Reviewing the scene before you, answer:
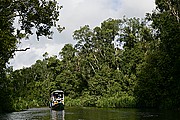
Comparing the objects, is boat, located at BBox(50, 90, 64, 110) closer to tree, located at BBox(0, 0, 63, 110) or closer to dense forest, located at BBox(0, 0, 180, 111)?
dense forest, located at BBox(0, 0, 180, 111)

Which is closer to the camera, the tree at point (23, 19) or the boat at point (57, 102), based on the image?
the tree at point (23, 19)

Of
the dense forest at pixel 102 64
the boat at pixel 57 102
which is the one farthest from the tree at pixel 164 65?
the boat at pixel 57 102

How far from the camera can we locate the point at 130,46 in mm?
79688

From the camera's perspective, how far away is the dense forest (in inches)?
726

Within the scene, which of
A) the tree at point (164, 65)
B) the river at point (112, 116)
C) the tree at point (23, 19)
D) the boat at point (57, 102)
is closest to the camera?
the tree at point (23, 19)

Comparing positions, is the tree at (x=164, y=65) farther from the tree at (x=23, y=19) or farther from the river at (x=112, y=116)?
the tree at (x=23, y=19)

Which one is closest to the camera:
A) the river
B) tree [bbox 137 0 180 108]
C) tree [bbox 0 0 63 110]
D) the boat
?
tree [bbox 0 0 63 110]

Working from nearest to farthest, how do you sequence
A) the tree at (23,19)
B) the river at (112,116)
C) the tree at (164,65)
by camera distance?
the tree at (23,19)
the river at (112,116)
the tree at (164,65)

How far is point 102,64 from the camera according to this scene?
82875 mm

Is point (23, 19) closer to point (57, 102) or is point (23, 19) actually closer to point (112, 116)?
point (112, 116)

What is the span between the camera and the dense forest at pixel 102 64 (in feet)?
60.5

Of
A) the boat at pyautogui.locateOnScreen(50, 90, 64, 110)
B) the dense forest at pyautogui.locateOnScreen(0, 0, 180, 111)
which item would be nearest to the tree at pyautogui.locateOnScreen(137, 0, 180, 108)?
the dense forest at pyautogui.locateOnScreen(0, 0, 180, 111)

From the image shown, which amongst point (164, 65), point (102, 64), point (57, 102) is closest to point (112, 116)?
point (164, 65)

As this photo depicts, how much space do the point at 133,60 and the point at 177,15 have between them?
87.2ft
